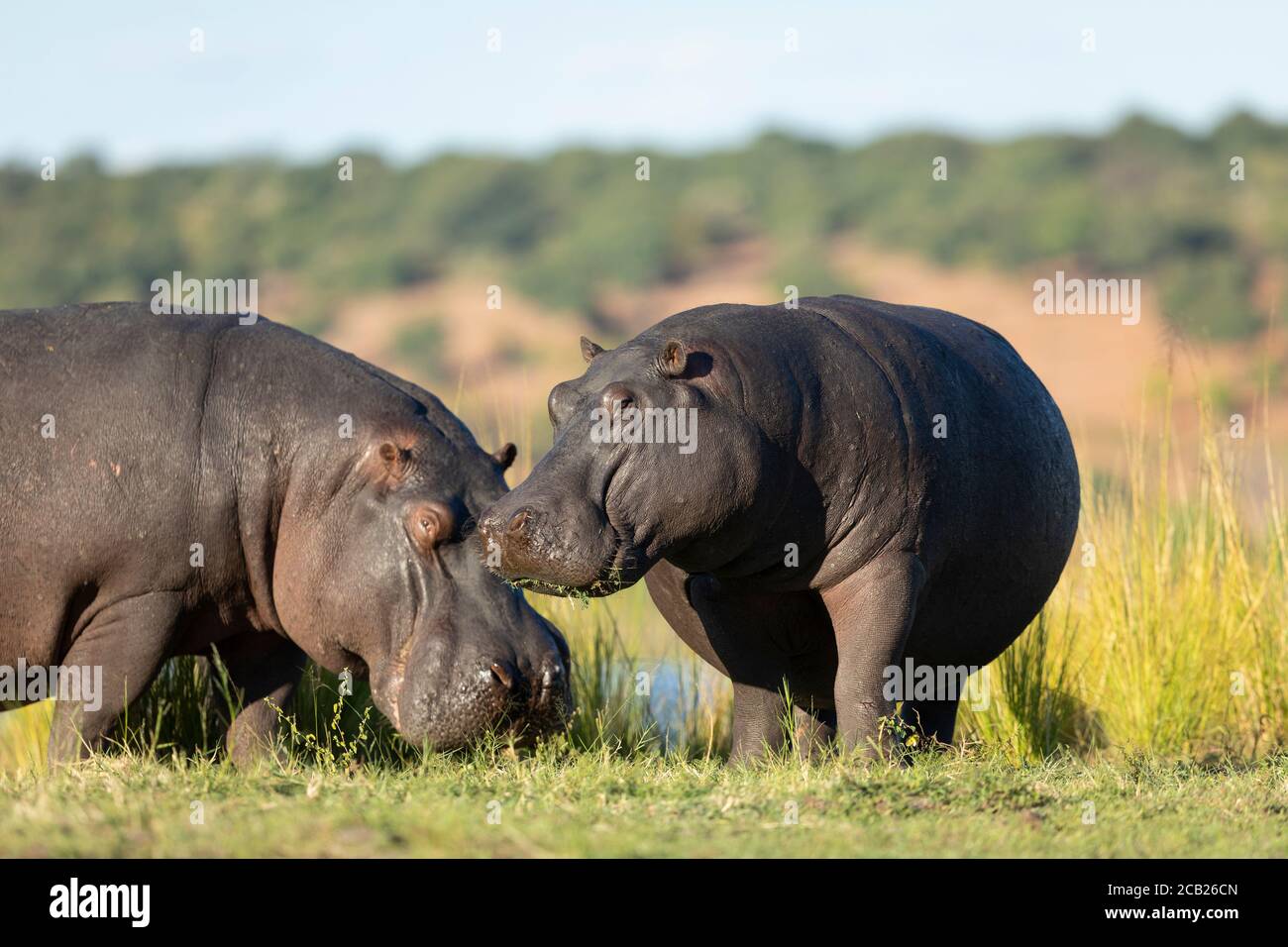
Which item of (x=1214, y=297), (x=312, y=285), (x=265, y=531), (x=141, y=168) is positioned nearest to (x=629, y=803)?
(x=265, y=531)

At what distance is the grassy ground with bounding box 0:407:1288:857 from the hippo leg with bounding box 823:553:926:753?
0.22 m

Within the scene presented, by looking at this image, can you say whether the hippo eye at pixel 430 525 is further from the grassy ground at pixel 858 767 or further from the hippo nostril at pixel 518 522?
the hippo nostril at pixel 518 522

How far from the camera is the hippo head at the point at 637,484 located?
213 inches

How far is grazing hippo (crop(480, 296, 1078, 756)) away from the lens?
216 inches

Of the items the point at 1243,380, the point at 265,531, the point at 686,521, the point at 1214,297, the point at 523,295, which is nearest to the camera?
the point at 686,521

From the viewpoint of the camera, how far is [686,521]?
552 centimetres

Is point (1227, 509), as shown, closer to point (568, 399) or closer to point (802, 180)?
point (568, 399)

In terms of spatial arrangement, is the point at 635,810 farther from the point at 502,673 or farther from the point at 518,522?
the point at 502,673

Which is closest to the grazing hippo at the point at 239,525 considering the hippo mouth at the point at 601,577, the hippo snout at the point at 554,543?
the hippo mouth at the point at 601,577

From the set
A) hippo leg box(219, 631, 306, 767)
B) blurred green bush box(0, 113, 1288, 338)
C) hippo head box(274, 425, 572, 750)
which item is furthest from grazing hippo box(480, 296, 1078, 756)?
blurred green bush box(0, 113, 1288, 338)

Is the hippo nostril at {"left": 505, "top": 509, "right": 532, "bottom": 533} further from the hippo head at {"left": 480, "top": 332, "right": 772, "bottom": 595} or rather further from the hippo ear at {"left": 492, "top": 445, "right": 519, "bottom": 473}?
the hippo ear at {"left": 492, "top": 445, "right": 519, "bottom": 473}

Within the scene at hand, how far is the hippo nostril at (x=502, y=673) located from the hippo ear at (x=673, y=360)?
1264mm

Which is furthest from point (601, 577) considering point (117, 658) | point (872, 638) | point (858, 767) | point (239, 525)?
point (117, 658)
